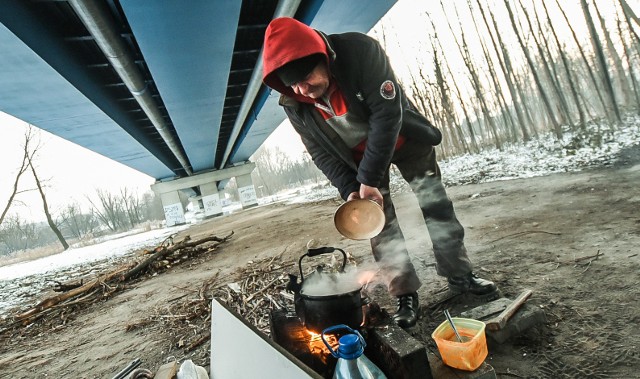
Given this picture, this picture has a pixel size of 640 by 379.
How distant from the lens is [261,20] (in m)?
7.30

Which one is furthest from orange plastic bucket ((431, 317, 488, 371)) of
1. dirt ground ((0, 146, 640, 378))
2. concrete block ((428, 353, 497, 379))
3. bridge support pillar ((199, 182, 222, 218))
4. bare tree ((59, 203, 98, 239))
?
bare tree ((59, 203, 98, 239))

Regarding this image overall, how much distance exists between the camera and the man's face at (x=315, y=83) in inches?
80.4

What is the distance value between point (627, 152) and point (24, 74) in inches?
512

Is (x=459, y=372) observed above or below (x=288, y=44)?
below

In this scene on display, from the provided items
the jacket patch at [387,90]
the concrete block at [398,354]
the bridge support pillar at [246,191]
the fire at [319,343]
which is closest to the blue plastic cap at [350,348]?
the concrete block at [398,354]

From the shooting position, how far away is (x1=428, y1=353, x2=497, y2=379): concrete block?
1431mm

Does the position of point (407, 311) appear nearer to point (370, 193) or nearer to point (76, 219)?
point (370, 193)

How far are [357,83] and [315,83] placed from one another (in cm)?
30

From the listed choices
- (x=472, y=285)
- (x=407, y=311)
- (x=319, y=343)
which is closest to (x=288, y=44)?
(x=319, y=343)

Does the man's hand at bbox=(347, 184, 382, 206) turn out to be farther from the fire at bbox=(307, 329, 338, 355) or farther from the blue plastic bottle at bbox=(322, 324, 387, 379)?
the blue plastic bottle at bbox=(322, 324, 387, 379)

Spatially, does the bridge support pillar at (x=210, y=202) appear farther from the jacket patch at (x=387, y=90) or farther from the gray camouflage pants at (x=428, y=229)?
the jacket patch at (x=387, y=90)

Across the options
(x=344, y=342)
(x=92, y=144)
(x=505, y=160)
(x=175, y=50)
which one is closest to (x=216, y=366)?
(x=344, y=342)

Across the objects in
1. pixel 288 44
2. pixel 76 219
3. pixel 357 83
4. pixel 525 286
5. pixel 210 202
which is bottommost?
pixel 525 286

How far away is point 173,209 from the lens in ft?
88.9
